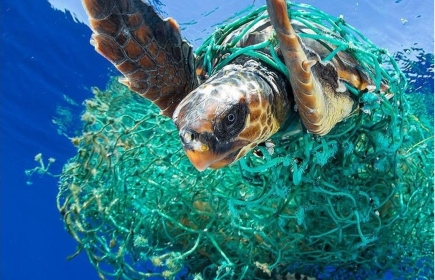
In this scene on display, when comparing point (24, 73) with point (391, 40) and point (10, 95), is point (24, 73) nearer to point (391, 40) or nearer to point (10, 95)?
point (10, 95)

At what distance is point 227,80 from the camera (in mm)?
1630

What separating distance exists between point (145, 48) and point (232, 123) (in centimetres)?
82

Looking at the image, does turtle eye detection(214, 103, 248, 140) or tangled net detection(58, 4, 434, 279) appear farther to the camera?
tangled net detection(58, 4, 434, 279)

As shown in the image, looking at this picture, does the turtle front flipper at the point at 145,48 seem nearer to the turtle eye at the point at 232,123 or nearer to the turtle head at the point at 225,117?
the turtle head at the point at 225,117

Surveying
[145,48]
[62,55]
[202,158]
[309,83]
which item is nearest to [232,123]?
[202,158]

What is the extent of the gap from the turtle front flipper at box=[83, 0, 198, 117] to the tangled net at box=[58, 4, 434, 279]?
0.18m

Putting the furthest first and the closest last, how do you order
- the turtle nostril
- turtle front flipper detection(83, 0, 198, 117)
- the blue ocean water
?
the blue ocean water, turtle front flipper detection(83, 0, 198, 117), the turtle nostril

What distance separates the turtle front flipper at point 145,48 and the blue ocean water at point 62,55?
103 inches

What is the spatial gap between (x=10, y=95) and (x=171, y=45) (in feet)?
29.8

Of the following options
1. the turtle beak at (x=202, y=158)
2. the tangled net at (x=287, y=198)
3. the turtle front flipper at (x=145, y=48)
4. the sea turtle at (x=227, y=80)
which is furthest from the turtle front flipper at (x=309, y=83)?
the turtle front flipper at (x=145, y=48)

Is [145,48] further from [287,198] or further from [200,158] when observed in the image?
[287,198]

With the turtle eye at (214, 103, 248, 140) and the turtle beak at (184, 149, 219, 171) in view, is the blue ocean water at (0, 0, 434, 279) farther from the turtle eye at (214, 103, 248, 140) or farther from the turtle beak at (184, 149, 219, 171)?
the turtle beak at (184, 149, 219, 171)

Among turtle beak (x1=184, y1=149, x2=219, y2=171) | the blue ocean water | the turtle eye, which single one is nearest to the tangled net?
the turtle eye

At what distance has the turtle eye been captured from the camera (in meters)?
1.44
